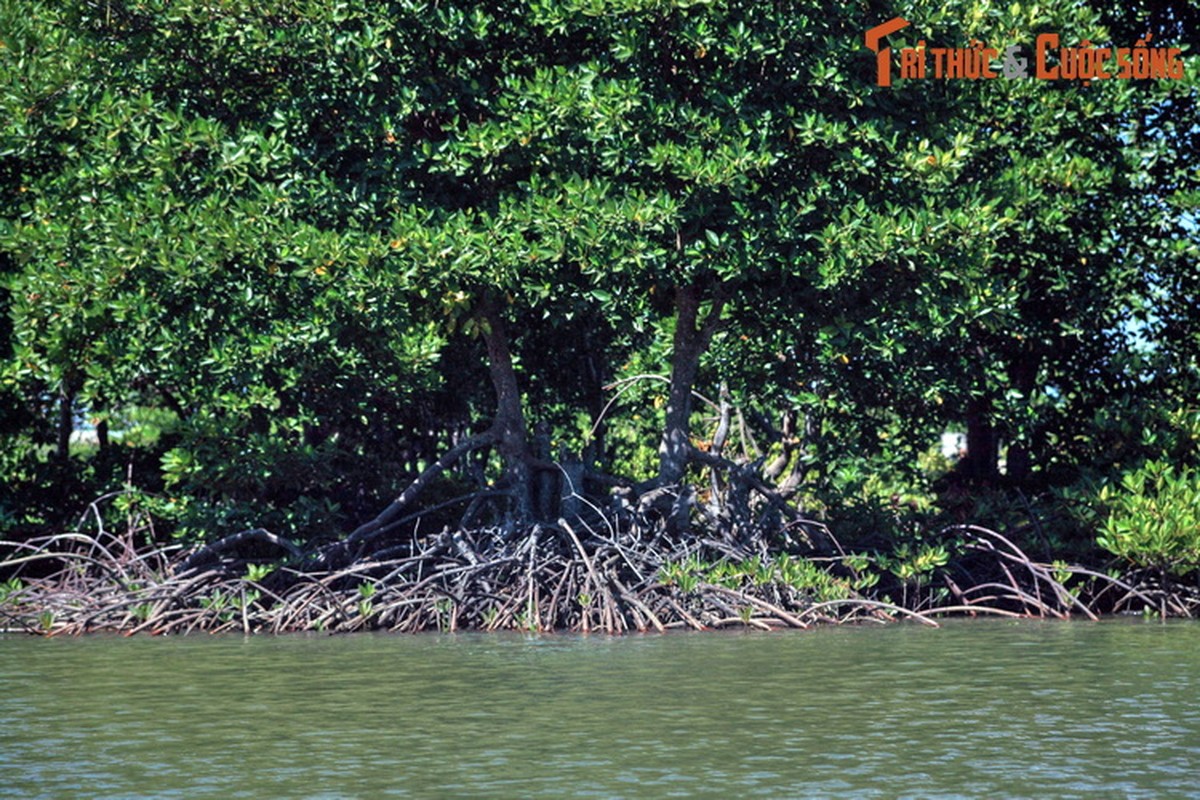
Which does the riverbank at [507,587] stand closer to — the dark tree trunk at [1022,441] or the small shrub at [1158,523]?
the small shrub at [1158,523]

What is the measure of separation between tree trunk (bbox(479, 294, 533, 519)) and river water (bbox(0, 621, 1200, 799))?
7.65 feet

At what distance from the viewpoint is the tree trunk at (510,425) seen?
62.1ft

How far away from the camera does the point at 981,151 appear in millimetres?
19719

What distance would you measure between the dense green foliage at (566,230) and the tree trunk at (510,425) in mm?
46

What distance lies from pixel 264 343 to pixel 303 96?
2.69 meters

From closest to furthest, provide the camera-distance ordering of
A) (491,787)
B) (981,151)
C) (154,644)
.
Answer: (491,787), (154,644), (981,151)

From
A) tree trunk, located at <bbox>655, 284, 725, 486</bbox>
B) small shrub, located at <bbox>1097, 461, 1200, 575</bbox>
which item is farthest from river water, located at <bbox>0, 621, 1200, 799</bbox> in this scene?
tree trunk, located at <bbox>655, 284, 725, 486</bbox>

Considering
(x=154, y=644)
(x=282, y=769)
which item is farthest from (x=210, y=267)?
(x=282, y=769)

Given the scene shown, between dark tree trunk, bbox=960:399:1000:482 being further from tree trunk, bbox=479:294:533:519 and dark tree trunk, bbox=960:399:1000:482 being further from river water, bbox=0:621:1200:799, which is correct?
tree trunk, bbox=479:294:533:519

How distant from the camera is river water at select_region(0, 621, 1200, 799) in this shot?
31.0ft

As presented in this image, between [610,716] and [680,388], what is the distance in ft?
25.6

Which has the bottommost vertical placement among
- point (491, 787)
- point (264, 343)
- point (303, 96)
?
point (491, 787)

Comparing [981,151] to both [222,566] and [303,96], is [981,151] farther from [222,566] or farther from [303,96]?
[222,566]

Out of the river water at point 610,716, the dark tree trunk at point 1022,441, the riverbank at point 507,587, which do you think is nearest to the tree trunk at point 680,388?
the riverbank at point 507,587
